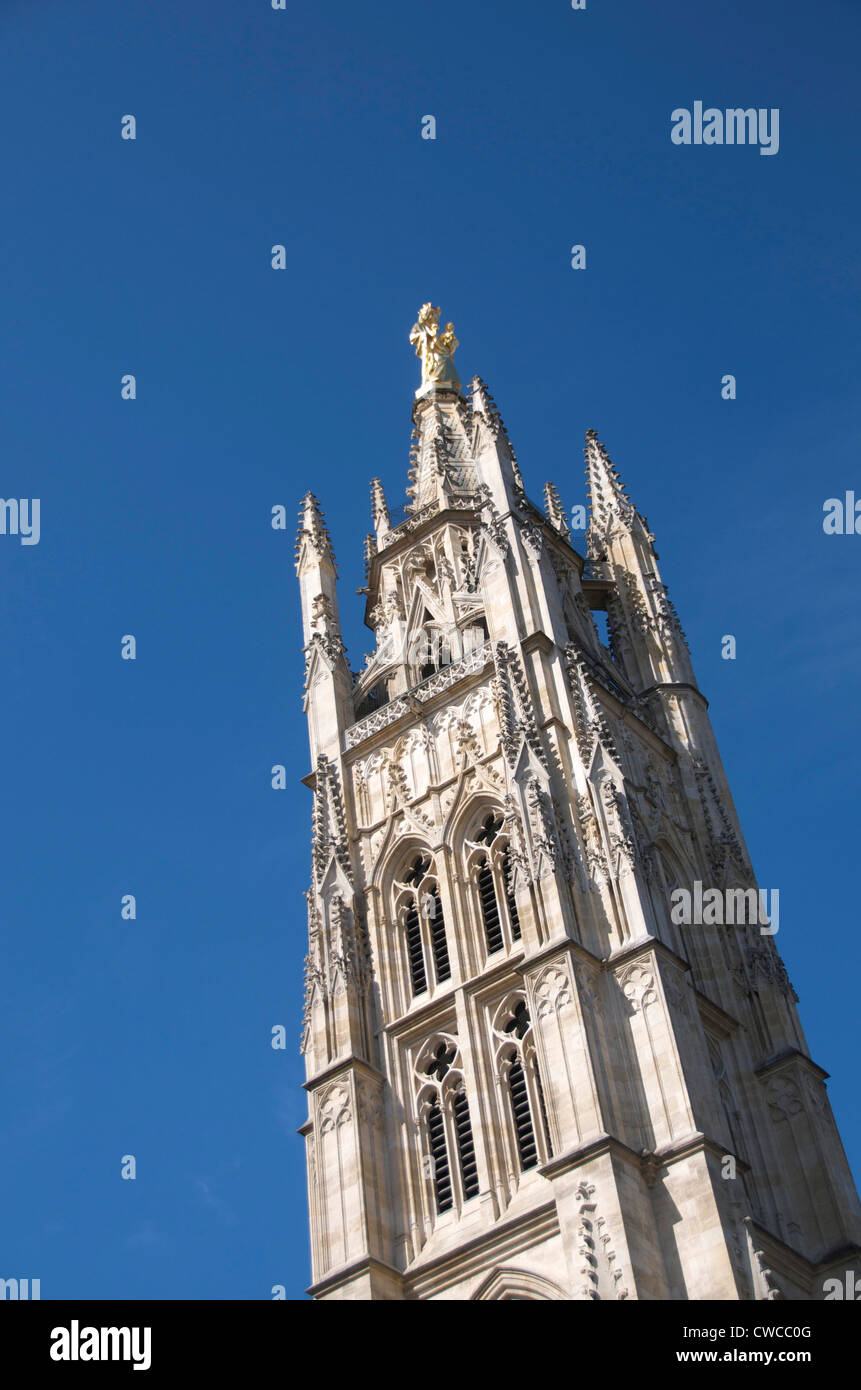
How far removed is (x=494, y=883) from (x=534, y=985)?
16.6 ft

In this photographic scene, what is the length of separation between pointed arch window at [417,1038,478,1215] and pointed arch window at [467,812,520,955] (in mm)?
2677

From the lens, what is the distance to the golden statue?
62406 millimetres

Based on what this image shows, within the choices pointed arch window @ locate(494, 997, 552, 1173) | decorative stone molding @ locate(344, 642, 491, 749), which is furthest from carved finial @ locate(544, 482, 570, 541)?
pointed arch window @ locate(494, 997, 552, 1173)

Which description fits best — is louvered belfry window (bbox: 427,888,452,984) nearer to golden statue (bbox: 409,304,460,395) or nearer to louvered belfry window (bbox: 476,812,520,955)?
louvered belfry window (bbox: 476,812,520,955)

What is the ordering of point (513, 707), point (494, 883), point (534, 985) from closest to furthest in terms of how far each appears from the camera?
point (534, 985), point (494, 883), point (513, 707)

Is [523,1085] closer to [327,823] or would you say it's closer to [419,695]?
[327,823]

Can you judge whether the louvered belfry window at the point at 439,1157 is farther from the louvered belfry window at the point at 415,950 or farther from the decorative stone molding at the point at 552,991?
the decorative stone molding at the point at 552,991

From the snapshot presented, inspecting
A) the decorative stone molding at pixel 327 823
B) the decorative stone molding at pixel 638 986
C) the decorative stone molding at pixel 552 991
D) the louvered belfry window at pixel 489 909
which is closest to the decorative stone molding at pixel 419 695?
the decorative stone molding at pixel 327 823

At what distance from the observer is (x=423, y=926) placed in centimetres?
4059

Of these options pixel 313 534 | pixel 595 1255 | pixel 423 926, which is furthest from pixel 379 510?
pixel 595 1255

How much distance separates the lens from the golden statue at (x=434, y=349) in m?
62.4
